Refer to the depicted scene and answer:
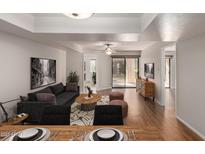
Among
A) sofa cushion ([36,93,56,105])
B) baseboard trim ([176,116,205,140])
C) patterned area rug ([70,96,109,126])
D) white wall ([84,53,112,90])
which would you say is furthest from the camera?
white wall ([84,53,112,90])

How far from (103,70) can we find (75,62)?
2.21 metres

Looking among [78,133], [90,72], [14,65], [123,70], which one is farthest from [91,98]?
[90,72]

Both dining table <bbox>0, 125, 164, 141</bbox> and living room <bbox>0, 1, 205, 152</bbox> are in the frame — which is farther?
living room <bbox>0, 1, 205, 152</bbox>

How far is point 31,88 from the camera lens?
464 cm

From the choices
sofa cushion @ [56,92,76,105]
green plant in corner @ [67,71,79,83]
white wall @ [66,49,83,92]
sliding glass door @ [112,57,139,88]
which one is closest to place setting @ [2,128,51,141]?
sofa cushion @ [56,92,76,105]

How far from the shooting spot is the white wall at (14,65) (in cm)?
349

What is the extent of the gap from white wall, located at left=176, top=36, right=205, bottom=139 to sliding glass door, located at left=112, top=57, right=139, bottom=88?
6.20m

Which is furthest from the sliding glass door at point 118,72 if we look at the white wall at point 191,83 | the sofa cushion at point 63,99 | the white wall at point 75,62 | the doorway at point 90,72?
the white wall at point 191,83

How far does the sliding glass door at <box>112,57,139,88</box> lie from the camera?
10.6 metres

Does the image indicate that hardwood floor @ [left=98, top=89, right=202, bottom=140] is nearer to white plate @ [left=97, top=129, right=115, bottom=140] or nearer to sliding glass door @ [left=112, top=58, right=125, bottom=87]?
white plate @ [left=97, top=129, right=115, bottom=140]

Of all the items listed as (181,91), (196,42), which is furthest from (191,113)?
(196,42)

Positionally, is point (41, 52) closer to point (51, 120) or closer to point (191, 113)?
point (51, 120)

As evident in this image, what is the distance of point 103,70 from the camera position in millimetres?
9883

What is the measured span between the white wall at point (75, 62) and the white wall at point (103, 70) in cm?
133
